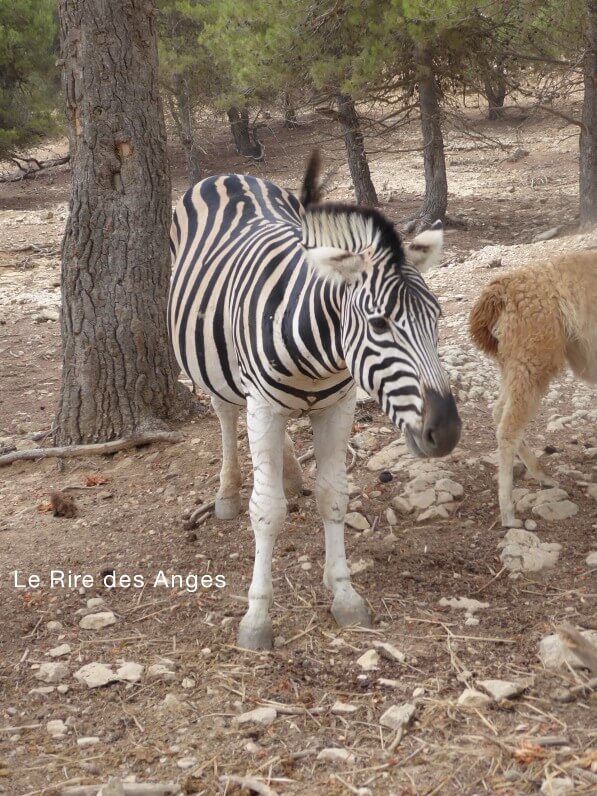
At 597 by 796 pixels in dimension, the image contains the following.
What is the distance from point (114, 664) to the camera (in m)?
3.85

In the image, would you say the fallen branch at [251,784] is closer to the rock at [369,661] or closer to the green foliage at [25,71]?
the rock at [369,661]

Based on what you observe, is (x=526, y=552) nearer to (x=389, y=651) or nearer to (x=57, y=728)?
(x=389, y=651)

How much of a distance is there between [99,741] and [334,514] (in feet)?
4.83

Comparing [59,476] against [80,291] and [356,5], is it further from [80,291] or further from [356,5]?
[356,5]

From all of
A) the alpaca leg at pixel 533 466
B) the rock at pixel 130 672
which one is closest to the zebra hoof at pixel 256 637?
the rock at pixel 130 672

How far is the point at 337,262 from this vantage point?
10.7 feet

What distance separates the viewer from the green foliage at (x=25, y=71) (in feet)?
63.0

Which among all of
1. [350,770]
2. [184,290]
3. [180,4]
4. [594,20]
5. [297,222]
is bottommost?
[350,770]

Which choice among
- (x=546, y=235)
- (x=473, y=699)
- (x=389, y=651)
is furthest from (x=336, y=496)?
(x=546, y=235)

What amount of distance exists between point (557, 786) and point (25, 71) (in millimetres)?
20752

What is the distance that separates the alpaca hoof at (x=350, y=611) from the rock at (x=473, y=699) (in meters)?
0.75

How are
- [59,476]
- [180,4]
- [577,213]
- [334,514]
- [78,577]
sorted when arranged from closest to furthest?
[334,514]
[78,577]
[59,476]
[577,213]
[180,4]

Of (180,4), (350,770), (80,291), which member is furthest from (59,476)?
(180,4)

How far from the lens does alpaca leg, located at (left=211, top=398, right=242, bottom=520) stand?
532cm
